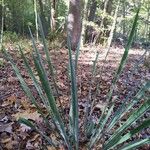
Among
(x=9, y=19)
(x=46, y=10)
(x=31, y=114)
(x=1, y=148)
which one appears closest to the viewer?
(x=1, y=148)

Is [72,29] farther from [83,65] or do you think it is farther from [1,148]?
[1,148]

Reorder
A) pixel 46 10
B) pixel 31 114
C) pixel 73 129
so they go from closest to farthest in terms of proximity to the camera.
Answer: pixel 73 129
pixel 31 114
pixel 46 10

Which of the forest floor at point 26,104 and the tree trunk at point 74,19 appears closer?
the forest floor at point 26,104

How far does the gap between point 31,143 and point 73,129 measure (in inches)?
42.2

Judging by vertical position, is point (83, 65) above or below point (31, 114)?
below

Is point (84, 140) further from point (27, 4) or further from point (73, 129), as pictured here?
point (27, 4)

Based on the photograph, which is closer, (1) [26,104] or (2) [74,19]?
(1) [26,104]

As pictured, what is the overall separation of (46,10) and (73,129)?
89.2ft

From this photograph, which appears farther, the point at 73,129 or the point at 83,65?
the point at 83,65

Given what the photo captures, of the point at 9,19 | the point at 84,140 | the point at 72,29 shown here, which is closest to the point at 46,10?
the point at 9,19

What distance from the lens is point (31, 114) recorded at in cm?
308

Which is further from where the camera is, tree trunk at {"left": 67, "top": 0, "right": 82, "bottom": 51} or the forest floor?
tree trunk at {"left": 67, "top": 0, "right": 82, "bottom": 51}

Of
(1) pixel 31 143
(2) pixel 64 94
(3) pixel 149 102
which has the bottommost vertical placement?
(2) pixel 64 94

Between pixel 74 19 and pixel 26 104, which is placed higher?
pixel 26 104
